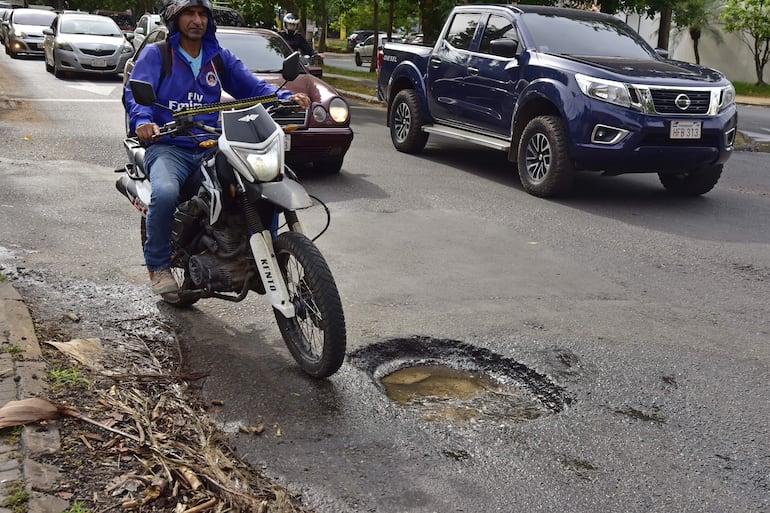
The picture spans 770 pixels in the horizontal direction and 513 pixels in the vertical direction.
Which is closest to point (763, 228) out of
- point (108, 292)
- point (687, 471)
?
point (687, 471)

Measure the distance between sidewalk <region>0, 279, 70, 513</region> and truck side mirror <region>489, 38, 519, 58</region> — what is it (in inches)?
260

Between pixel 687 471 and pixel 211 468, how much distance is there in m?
1.97

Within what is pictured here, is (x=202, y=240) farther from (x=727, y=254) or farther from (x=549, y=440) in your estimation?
(x=727, y=254)

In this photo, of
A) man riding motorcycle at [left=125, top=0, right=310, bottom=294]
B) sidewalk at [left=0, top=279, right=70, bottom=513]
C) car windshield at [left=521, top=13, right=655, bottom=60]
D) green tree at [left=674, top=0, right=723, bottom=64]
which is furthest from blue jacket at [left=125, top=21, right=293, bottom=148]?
green tree at [left=674, top=0, right=723, bottom=64]

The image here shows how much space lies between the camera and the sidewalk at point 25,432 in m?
3.16

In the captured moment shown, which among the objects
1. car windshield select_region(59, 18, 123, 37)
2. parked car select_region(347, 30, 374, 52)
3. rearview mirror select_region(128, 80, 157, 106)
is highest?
rearview mirror select_region(128, 80, 157, 106)

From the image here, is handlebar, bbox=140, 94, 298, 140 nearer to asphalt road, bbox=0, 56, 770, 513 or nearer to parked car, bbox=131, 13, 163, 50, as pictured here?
asphalt road, bbox=0, 56, 770, 513

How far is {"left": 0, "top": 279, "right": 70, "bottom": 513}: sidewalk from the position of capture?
3.16 m

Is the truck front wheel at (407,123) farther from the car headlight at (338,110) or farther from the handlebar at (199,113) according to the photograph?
the handlebar at (199,113)

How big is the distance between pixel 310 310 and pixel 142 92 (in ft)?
4.54

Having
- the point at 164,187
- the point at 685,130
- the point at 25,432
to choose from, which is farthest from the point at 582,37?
the point at 25,432

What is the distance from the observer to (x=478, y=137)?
35.6ft

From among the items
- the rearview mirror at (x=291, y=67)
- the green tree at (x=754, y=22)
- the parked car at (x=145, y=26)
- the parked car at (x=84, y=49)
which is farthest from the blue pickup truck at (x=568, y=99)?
the green tree at (x=754, y=22)

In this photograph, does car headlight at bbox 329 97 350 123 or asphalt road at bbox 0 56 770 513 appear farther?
car headlight at bbox 329 97 350 123
